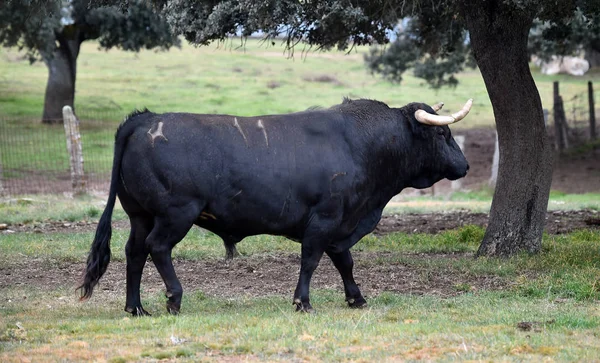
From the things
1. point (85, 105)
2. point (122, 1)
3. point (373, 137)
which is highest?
point (122, 1)

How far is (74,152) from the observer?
1923 cm

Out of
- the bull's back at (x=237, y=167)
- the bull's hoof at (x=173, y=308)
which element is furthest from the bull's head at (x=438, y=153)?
the bull's hoof at (x=173, y=308)

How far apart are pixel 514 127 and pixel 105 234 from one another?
Answer: 535 cm

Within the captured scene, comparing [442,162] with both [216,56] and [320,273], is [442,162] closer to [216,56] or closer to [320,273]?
[320,273]

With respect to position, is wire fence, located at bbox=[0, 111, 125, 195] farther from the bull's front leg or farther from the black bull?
the bull's front leg

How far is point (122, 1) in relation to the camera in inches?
434

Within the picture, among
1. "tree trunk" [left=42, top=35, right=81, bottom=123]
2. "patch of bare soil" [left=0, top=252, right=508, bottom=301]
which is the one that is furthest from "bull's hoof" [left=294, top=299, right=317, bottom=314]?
"tree trunk" [left=42, top=35, right=81, bottom=123]

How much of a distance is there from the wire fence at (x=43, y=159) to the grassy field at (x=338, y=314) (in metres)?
9.47

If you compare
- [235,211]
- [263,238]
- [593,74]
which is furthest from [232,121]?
[593,74]

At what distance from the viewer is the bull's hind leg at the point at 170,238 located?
795cm

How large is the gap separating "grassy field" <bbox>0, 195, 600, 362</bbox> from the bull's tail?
32cm

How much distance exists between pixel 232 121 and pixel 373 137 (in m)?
1.40

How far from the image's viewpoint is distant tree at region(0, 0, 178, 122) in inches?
1069

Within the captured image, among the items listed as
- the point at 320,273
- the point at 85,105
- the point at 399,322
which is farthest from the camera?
the point at 85,105
